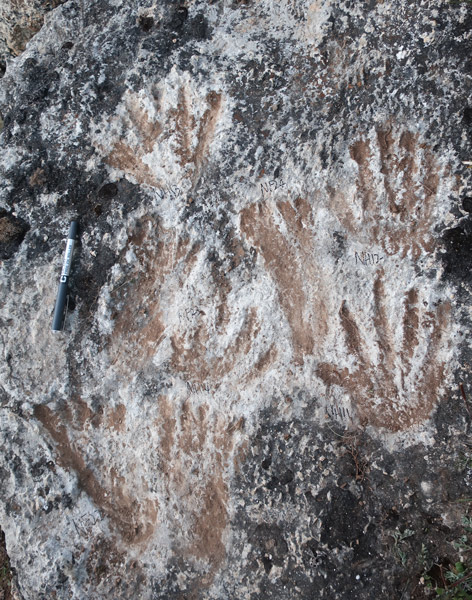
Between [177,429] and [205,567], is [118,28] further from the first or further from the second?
[205,567]

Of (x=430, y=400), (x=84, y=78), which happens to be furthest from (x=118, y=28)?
(x=430, y=400)

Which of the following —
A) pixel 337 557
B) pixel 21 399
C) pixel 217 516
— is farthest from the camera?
pixel 21 399

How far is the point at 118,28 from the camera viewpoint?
3.77m

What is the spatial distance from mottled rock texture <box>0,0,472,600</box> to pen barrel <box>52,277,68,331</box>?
0.27 feet

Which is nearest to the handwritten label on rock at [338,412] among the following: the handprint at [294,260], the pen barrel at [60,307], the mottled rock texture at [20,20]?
the handprint at [294,260]

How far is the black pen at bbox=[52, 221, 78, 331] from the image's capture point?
11.5ft

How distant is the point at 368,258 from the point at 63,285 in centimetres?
235

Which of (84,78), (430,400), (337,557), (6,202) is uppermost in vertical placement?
(84,78)

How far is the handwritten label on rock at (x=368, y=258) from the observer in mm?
3254

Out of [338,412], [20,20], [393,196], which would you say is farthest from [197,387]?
[20,20]

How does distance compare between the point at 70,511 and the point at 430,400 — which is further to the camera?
the point at 70,511

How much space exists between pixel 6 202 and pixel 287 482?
3.13 m

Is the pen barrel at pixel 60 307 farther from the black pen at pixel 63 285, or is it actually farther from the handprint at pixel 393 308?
the handprint at pixel 393 308

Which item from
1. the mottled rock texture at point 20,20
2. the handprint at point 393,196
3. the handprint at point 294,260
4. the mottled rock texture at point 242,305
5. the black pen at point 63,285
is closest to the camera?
the mottled rock texture at point 242,305
